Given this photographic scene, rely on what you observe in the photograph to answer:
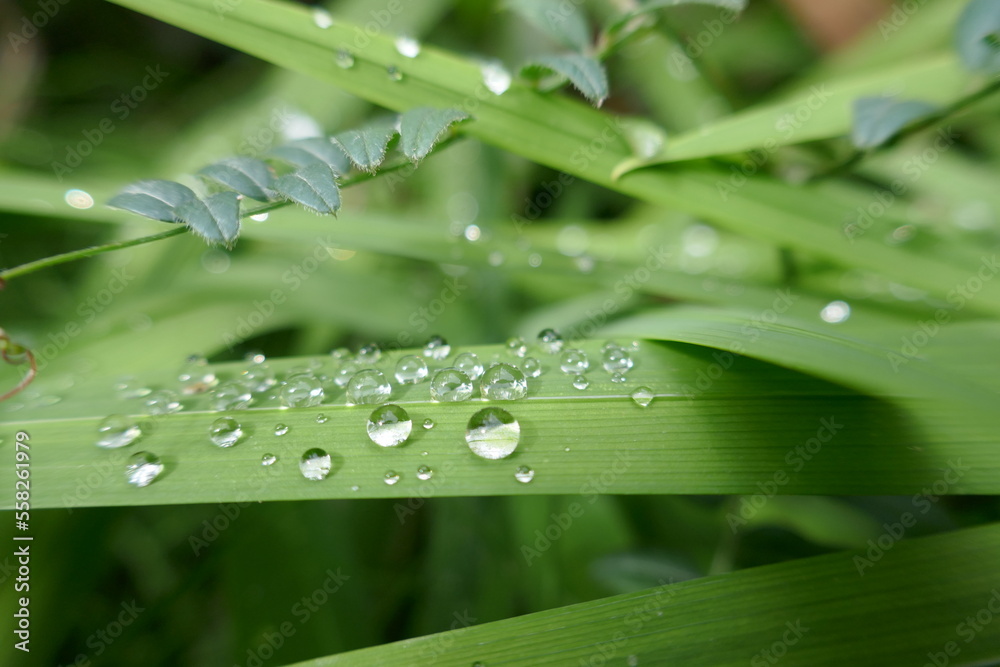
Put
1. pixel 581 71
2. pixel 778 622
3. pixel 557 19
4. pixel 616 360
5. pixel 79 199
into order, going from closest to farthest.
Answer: pixel 778 622, pixel 616 360, pixel 581 71, pixel 557 19, pixel 79 199

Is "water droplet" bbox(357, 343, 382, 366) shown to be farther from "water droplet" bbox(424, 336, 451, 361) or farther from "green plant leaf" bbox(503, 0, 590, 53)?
"green plant leaf" bbox(503, 0, 590, 53)

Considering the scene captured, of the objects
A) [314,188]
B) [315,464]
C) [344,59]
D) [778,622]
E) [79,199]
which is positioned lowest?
[778,622]

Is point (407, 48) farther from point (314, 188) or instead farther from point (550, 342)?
point (550, 342)

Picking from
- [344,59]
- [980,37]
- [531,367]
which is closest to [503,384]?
[531,367]

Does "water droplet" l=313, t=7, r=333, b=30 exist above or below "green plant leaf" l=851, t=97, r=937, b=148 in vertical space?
above

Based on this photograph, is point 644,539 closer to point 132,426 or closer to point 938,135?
point 132,426

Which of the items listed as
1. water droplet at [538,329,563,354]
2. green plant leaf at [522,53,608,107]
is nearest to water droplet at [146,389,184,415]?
water droplet at [538,329,563,354]
